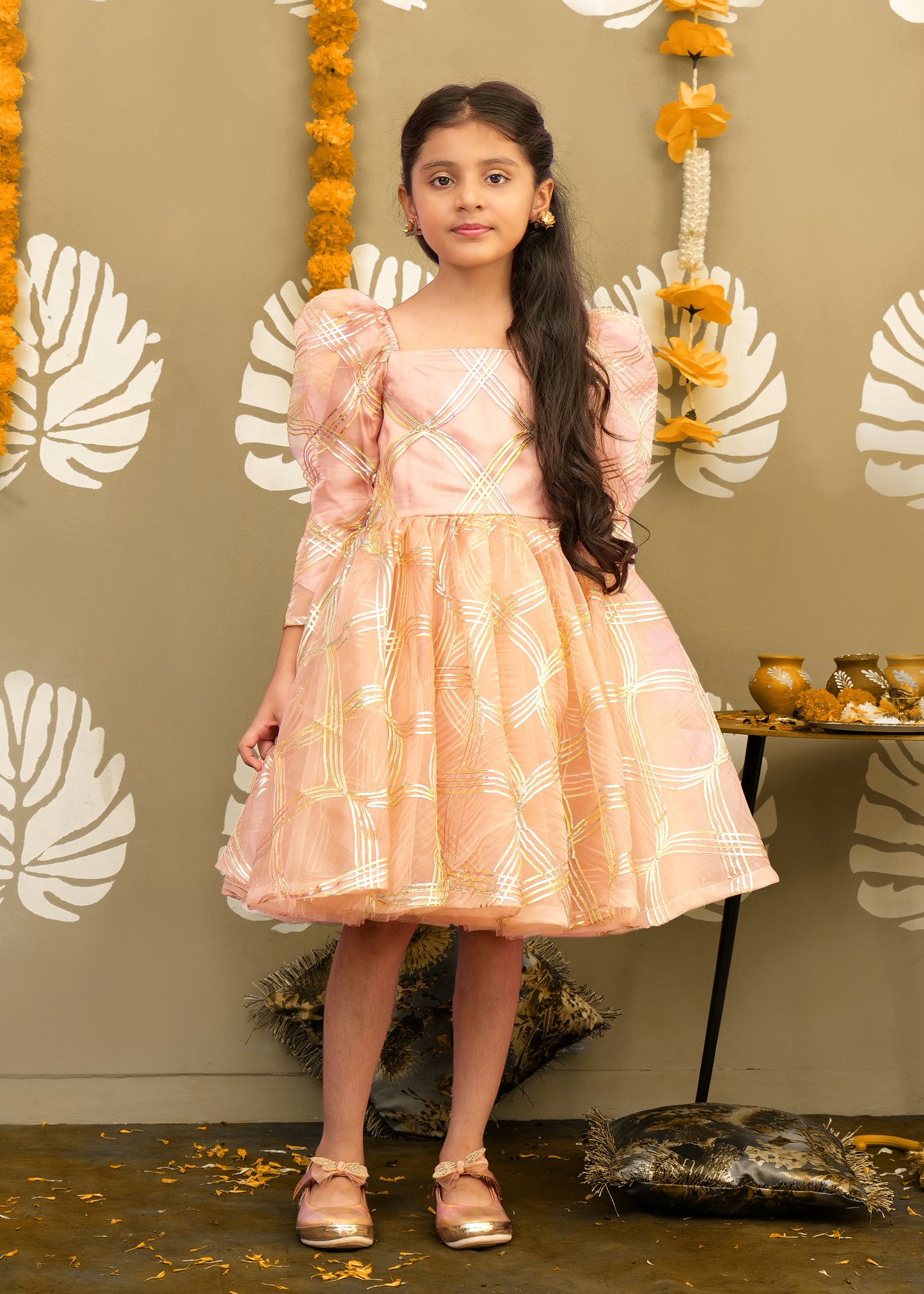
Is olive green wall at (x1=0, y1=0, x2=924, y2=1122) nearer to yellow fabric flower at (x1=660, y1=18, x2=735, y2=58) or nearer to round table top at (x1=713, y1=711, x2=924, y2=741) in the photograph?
yellow fabric flower at (x1=660, y1=18, x2=735, y2=58)

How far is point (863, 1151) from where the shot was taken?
171 centimetres

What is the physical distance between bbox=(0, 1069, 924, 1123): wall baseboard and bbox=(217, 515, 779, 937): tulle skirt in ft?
2.03

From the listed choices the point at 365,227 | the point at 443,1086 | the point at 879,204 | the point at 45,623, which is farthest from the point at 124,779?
→ the point at 879,204

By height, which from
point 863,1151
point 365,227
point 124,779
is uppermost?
point 365,227

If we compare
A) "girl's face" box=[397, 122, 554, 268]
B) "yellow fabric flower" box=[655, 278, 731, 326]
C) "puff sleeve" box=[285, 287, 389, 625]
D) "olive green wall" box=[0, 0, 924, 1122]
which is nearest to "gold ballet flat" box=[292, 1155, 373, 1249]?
"olive green wall" box=[0, 0, 924, 1122]

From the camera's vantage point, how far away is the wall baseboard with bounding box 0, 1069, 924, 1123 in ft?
5.89

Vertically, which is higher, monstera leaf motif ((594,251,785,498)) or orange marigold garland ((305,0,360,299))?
orange marigold garland ((305,0,360,299))

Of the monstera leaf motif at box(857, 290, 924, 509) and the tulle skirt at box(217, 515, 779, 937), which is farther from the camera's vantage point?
the monstera leaf motif at box(857, 290, 924, 509)

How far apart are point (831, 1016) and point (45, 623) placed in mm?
1395

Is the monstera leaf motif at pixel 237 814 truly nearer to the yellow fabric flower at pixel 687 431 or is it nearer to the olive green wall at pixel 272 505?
the olive green wall at pixel 272 505

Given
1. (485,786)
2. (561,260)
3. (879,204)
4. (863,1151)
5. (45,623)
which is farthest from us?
(879,204)

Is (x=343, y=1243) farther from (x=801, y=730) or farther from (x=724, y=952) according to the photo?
(x=801, y=730)

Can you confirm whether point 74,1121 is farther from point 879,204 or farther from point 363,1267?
point 879,204

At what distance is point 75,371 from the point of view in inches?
72.8
